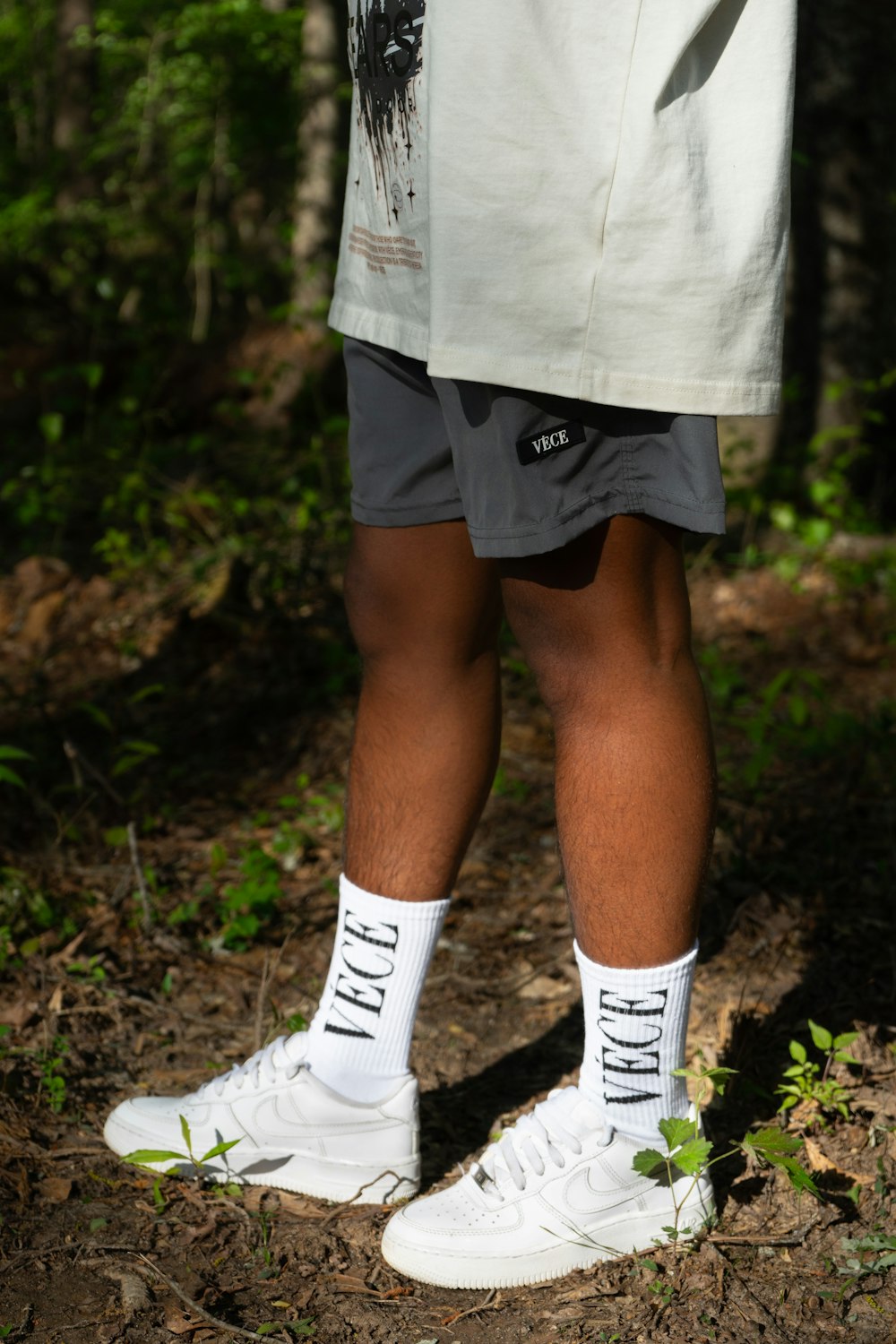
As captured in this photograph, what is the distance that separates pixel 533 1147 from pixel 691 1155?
0.70ft

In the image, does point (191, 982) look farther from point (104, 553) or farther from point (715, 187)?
point (104, 553)

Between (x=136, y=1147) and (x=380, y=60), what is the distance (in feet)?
5.04

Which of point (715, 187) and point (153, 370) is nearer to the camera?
point (715, 187)

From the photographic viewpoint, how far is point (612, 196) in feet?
3.96

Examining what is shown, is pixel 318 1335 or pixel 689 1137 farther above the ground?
pixel 689 1137

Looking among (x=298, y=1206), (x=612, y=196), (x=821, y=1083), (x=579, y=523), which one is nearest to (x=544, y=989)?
(x=821, y=1083)

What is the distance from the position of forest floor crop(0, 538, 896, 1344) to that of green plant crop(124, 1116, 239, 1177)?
4cm

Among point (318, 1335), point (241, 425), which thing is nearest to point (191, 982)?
point (318, 1335)

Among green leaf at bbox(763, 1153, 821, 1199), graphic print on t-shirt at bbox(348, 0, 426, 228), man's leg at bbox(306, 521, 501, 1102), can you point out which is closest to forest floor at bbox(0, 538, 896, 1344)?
green leaf at bbox(763, 1153, 821, 1199)

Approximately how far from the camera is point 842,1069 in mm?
1858

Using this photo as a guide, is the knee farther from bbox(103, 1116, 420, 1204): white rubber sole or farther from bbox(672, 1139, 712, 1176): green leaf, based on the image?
bbox(103, 1116, 420, 1204): white rubber sole

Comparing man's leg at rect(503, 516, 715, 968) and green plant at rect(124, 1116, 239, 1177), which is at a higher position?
man's leg at rect(503, 516, 715, 968)

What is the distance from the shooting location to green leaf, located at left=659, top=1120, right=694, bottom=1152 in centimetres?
146

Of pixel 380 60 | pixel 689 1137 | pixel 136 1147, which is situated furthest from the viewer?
pixel 136 1147
